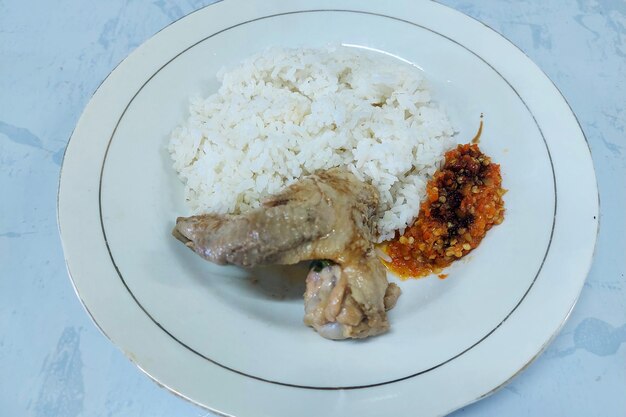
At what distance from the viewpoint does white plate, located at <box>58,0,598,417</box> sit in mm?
2574

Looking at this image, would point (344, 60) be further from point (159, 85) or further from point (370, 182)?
point (159, 85)

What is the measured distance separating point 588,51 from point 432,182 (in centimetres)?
224

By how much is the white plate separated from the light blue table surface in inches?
21.3

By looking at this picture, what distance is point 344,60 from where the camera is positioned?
395 cm

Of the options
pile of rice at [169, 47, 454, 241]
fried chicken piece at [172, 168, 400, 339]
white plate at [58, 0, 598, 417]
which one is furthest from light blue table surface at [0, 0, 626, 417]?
pile of rice at [169, 47, 454, 241]

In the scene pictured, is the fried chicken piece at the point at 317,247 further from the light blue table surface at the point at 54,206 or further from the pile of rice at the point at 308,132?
the light blue table surface at the point at 54,206

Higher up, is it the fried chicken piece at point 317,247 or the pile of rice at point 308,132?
the pile of rice at point 308,132

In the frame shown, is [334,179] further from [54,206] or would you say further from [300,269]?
[54,206]

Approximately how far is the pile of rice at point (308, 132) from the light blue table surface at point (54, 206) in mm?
1131

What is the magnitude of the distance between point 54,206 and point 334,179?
6.87 ft

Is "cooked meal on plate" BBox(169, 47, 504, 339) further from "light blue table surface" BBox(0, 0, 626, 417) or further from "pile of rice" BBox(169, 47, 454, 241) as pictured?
"light blue table surface" BBox(0, 0, 626, 417)

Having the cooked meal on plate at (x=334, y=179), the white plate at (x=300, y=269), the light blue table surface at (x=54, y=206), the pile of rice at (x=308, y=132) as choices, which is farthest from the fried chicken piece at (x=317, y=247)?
the light blue table surface at (x=54, y=206)

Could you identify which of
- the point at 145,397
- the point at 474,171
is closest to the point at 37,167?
the point at 145,397

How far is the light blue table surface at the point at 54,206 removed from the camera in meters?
3.00
